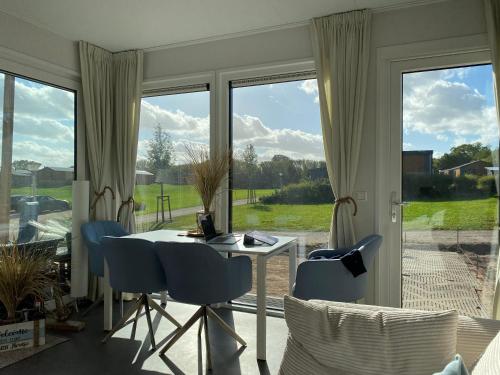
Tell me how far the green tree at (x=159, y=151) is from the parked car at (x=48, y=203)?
3.40 feet

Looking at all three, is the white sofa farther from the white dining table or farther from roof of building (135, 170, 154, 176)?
roof of building (135, 170, 154, 176)

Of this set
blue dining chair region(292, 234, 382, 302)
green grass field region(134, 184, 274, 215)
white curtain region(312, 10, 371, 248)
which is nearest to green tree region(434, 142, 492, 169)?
white curtain region(312, 10, 371, 248)

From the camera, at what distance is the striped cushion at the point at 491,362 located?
1078mm

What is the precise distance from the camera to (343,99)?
143 inches

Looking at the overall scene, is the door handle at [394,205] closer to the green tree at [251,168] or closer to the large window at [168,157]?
the green tree at [251,168]

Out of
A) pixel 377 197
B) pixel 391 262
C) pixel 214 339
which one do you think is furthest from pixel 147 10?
pixel 391 262

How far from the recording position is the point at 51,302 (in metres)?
4.01

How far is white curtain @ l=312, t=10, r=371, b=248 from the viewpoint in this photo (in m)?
3.57

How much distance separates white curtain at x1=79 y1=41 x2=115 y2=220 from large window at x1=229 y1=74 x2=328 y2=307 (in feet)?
4.95

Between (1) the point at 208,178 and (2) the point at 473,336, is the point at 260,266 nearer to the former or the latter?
(1) the point at 208,178

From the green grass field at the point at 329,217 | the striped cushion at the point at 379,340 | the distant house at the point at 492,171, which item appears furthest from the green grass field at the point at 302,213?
the striped cushion at the point at 379,340

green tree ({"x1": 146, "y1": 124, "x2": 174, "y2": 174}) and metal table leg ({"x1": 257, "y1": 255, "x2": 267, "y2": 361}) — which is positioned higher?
green tree ({"x1": 146, "y1": 124, "x2": 174, "y2": 174})

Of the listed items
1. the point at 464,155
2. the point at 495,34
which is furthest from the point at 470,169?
the point at 495,34

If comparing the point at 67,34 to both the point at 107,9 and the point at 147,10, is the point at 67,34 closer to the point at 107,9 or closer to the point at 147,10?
the point at 107,9
